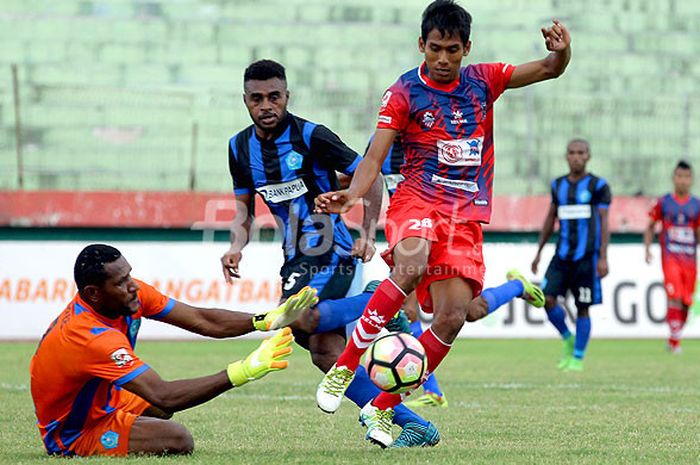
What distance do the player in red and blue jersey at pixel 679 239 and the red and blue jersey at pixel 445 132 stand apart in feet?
30.4

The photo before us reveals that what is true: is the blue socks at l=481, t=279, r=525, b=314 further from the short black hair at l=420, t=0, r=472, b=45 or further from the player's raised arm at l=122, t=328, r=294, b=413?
the player's raised arm at l=122, t=328, r=294, b=413

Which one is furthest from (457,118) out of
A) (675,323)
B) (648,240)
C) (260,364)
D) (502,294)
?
(675,323)

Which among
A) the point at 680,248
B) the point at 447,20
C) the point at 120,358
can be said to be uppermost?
the point at 447,20

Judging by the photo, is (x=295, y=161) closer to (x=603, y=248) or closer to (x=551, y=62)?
(x=551, y=62)

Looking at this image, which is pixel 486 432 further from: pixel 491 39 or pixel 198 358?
pixel 491 39

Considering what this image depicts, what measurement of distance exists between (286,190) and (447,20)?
141 centimetres

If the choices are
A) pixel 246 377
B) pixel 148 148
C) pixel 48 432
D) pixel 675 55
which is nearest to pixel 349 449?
pixel 246 377

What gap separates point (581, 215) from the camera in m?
12.8

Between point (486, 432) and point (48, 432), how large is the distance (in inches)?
96.1

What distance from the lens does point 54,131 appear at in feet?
63.4

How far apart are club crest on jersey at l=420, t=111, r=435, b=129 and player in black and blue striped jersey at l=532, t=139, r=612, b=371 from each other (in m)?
6.50

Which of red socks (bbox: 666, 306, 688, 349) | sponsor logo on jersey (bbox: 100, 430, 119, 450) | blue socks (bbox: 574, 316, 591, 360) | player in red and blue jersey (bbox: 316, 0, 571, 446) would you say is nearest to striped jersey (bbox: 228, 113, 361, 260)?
player in red and blue jersey (bbox: 316, 0, 571, 446)

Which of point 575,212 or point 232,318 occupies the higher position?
point 232,318

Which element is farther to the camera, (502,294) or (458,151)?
(502,294)
